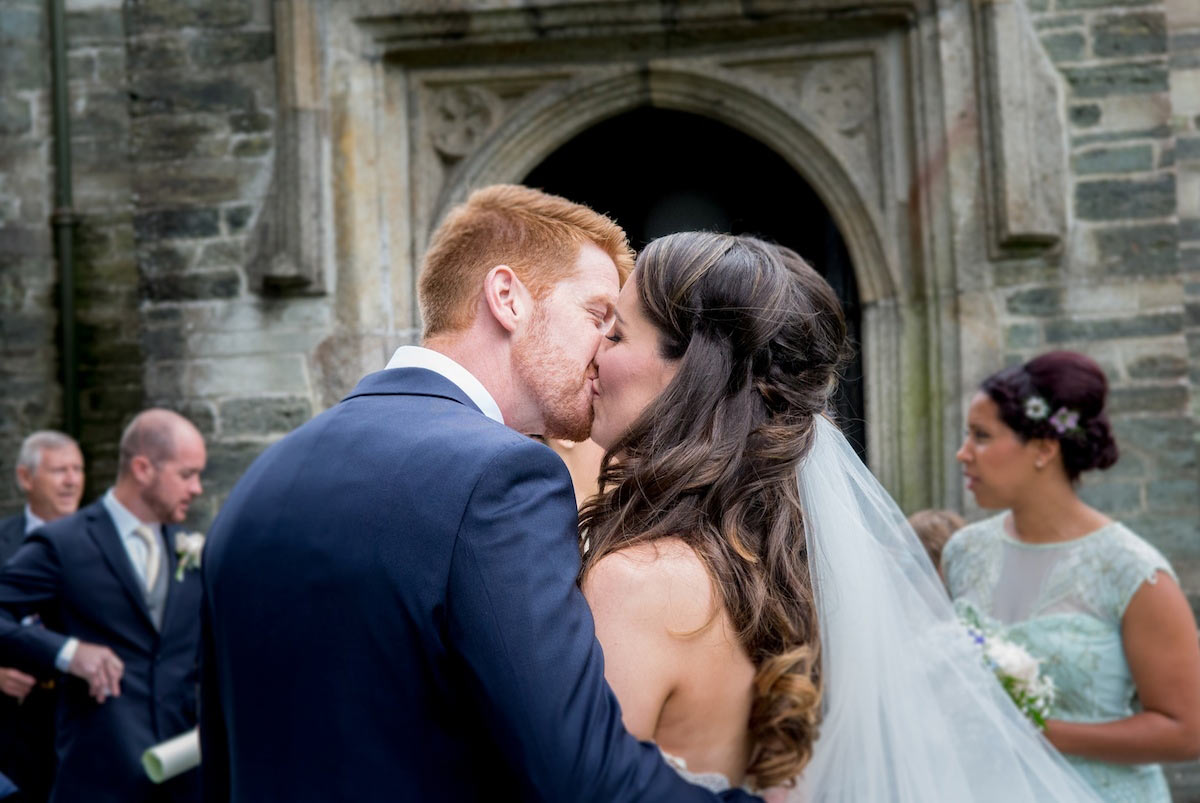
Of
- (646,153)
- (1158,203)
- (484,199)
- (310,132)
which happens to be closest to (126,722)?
(310,132)

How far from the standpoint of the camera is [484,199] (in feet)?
7.72

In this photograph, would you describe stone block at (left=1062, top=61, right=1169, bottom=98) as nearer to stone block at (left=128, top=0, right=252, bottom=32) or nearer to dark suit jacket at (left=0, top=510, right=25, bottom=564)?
stone block at (left=128, top=0, right=252, bottom=32)

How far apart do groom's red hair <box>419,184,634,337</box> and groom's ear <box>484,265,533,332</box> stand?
0.06ft

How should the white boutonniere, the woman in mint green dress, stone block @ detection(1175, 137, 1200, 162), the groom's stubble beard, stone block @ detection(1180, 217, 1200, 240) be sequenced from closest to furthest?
the groom's stubble beard → the woman in mint green dress → the white boutonniere → stone block @ detection(1175, 137, 1200, 162) → stone block @ detection(1180, 217, 1200, 240)

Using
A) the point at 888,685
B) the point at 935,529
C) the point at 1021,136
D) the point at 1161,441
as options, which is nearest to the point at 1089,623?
the point at 935,529

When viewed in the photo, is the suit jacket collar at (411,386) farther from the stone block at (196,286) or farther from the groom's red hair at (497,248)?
the stone block at (196,286)

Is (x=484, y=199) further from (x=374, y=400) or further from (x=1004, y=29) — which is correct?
(x=1004, y=29)

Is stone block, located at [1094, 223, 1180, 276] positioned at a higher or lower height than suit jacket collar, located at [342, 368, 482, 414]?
higher

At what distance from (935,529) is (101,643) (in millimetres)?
3172

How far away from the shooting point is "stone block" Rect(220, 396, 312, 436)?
6078 mm

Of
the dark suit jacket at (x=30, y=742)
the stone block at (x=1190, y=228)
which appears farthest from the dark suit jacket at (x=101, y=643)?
the stone block at (x=1190, y=228)

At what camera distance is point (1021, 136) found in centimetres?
566

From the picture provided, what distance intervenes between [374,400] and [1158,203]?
4789 mm

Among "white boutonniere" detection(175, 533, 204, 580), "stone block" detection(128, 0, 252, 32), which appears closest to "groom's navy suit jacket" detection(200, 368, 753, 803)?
"white boutonniere" detection(175, 533, 204, 580)
